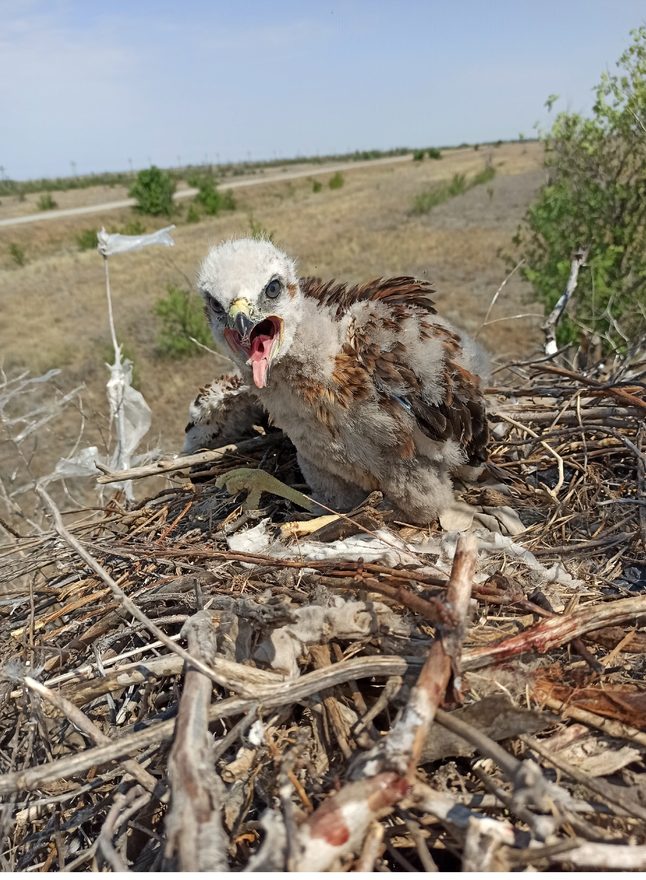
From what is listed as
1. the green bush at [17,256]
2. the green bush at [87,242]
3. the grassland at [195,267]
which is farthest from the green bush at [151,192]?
the green bush at [17,256]

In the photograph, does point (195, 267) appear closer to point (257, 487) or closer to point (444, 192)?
point (257, 487)

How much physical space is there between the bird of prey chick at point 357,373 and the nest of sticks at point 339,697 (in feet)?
0.95

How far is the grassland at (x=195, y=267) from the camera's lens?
40.4 feet

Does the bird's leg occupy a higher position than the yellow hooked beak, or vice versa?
the yellow hooked beak

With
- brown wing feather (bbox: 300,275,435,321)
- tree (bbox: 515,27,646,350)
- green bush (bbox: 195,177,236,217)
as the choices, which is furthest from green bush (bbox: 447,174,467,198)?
brown wing feather (bbox: 300,275,435,321)

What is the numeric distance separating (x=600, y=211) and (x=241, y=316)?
5986mm

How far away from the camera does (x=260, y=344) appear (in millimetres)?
2506

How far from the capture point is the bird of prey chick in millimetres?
2441

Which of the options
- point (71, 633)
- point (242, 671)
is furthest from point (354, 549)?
point (71, 633)

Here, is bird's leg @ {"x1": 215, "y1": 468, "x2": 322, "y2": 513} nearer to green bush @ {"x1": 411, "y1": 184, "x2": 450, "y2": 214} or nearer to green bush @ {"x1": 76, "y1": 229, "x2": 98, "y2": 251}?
green bush @ {"x1": 76, "y1": 229, "x2": 98, "y2": 251}

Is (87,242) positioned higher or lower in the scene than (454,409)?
lower

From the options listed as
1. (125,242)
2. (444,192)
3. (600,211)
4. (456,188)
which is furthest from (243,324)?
(456,188)

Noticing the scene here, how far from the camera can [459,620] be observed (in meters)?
1.44

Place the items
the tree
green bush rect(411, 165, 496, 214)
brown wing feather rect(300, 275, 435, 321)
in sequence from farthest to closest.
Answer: green bush rect(411, 165, 496, 214) < the tree < brown wing feather rect(300, 275, 435, 321)
